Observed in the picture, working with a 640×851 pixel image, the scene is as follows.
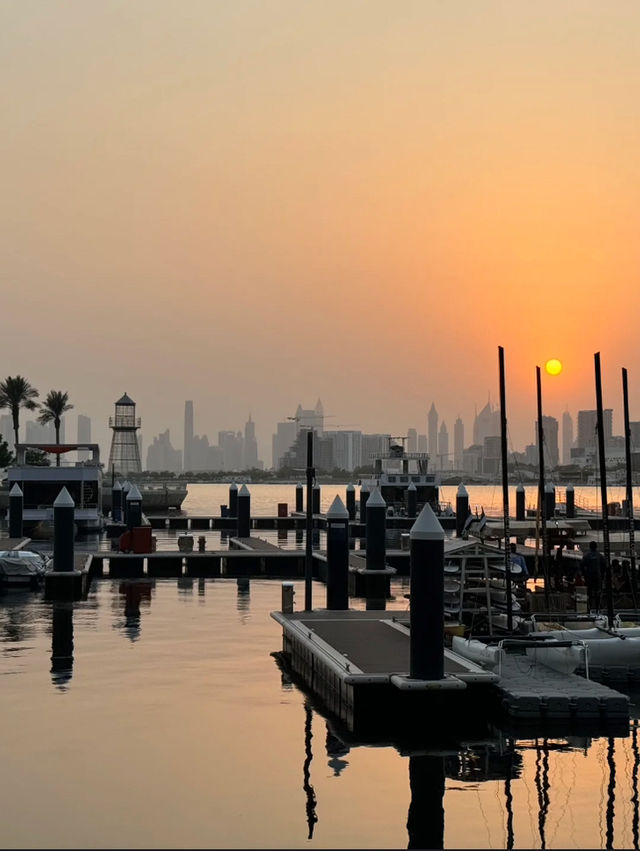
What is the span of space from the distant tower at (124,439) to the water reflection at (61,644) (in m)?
90.7

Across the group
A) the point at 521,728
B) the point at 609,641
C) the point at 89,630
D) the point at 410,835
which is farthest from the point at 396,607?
the point at 410,835

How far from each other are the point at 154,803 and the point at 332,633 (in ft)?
39.3

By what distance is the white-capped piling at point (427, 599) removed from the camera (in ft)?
74.1

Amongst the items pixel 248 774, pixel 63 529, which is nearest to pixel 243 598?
pixel 63 529

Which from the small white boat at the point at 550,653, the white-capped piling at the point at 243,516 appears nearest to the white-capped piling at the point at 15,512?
the white-capped piling at the point at 243,516

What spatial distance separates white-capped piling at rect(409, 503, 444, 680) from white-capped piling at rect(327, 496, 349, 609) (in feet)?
40.7

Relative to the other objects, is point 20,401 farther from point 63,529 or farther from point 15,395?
point 63,529

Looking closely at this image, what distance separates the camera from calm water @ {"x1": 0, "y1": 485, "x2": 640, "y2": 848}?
1711 centimetres

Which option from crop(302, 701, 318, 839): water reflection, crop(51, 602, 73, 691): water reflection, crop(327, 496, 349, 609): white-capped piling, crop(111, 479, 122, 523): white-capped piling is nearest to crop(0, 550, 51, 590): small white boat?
crop(51, 602, 73, 691): water reflection

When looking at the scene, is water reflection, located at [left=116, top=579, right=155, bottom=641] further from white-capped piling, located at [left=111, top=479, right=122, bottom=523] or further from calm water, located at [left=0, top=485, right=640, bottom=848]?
white-capped piling, located at [left=111, top=479, right=122, bottom=523]

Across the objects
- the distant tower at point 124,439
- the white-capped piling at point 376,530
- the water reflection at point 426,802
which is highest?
the distant tower at point 124,439

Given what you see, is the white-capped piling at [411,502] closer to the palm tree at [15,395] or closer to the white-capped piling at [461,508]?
the white-capped piling at [461,508]

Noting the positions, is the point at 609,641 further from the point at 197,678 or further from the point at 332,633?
the point at 197,678

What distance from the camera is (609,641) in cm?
2892
